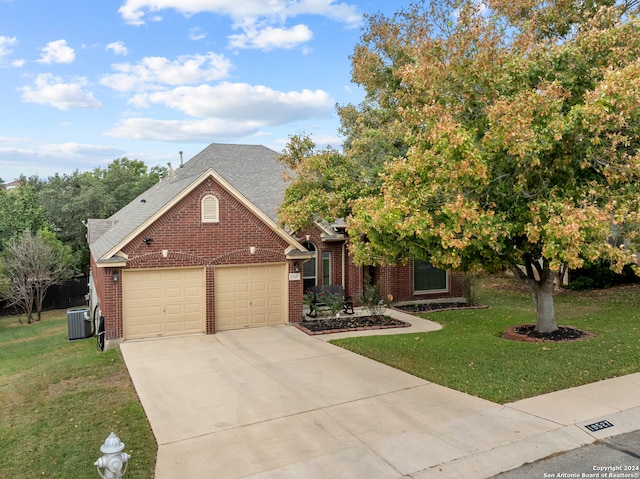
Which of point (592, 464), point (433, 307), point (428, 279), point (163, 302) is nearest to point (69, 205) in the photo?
point (163, 302)

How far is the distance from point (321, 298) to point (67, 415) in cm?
1005

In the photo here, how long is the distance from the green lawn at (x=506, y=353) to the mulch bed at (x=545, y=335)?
0.34 meters

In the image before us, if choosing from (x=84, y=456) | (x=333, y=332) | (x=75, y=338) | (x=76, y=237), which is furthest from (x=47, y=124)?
(x=84, y=456)

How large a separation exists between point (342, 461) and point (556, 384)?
480cm

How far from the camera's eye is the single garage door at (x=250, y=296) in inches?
564

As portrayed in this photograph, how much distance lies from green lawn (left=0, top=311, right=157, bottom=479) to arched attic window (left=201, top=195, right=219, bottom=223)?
4.33 metres

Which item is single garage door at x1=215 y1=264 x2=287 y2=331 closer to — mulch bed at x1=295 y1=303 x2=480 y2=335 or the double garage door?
the double garage door

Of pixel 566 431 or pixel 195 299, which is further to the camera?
pixel 195 299

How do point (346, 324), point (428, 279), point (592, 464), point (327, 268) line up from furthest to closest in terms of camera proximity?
point (428, 279) → point (327, 268) → point (346, 324) → point (592, 464)

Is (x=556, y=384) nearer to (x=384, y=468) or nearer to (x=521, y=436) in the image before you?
(x=521, y=436)

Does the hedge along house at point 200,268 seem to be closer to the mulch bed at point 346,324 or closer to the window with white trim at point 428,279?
the mulch bed at point 346,324

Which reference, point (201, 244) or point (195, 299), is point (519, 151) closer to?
point (201, 244)

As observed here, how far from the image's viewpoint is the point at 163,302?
13570 millimetres

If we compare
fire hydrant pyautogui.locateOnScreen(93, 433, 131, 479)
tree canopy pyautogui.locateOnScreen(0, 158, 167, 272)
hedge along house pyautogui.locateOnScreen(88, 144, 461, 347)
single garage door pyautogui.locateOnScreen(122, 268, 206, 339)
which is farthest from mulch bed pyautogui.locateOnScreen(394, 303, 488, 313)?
tree canopy pyautogui.locateOnScreen(0, 158, 167, 272)
